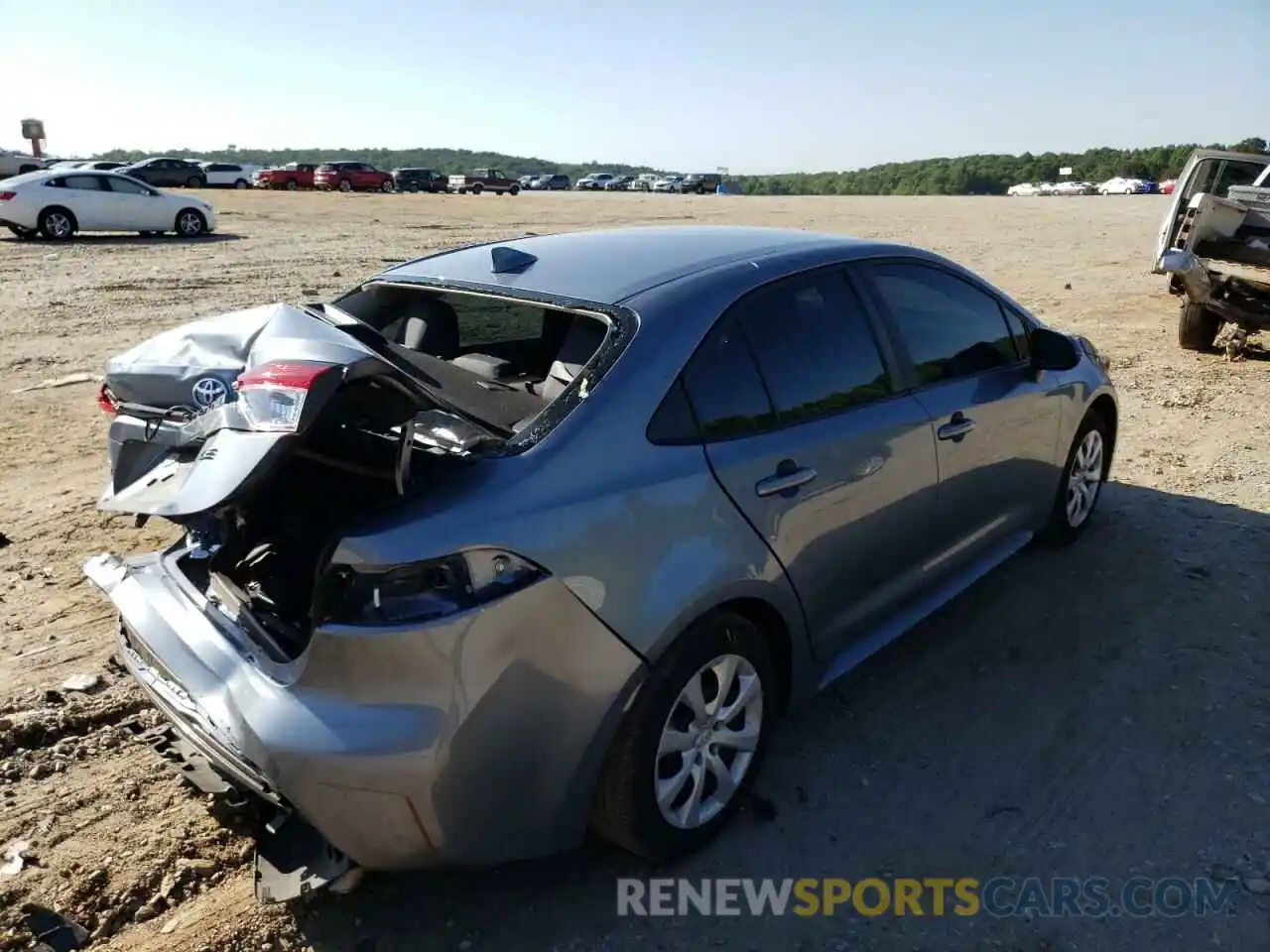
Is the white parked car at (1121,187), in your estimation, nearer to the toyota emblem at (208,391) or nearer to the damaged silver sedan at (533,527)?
the damaged silver sedan at (533,527)

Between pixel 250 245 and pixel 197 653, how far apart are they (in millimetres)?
18571

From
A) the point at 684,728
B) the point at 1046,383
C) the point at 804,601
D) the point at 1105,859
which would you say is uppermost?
the point at 1046,383

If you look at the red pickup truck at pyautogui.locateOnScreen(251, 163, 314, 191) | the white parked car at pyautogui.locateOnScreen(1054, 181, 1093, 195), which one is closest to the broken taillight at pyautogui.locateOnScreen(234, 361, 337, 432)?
the red pickup truck at pyautogui.locateOnScreen(251, 163, 314, 191)

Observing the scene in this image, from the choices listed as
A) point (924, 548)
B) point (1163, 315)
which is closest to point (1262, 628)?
point (924, 548)

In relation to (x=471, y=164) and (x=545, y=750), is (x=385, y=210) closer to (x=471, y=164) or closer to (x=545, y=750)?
(x=545, y=750)

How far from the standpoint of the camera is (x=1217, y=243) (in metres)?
10.4

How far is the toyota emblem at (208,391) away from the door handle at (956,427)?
8.17ft

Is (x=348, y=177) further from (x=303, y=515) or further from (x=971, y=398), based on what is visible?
(x=303, y=515)

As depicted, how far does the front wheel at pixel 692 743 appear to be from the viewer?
2.61 meters

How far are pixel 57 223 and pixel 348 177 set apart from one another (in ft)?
100.0

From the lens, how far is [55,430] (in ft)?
22.6

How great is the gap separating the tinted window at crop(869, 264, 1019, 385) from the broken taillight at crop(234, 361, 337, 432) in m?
2.24

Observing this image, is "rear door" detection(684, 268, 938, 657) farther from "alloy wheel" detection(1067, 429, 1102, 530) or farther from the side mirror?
"alloy wheel" detection(1067, 429, 1102, 530)

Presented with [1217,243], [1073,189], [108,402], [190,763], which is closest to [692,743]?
[190,763]
